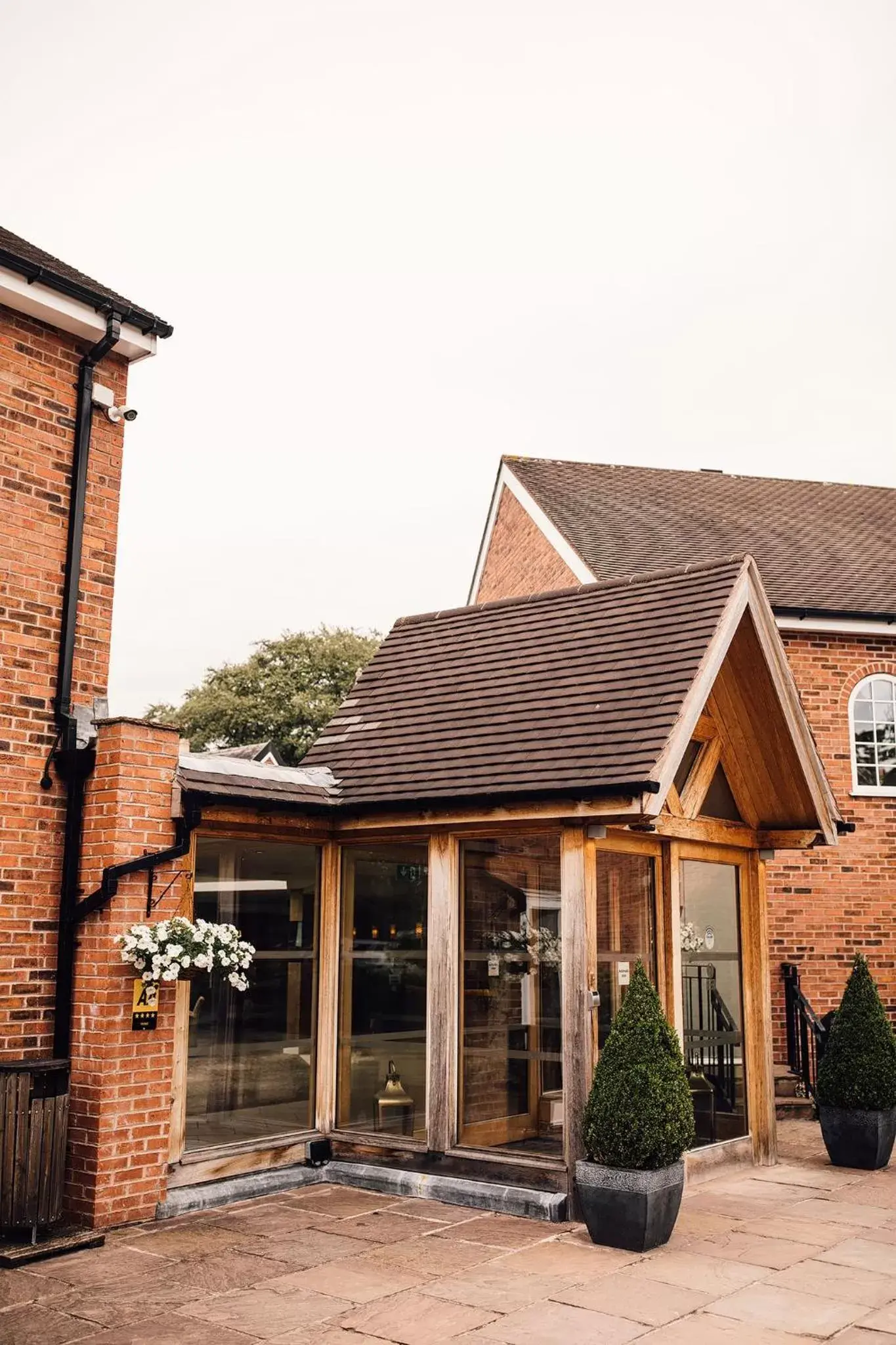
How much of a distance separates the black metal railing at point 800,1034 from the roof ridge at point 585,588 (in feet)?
17.1

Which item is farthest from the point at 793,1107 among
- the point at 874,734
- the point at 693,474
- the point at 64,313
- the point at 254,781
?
the point at 693,474

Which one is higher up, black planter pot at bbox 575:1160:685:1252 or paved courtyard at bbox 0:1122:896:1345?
black planter pot at bbox 575:1160:685:1252

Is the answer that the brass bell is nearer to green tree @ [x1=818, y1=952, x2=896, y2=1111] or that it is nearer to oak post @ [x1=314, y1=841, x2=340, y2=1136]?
oak post @ [x1=314, y1=841, x2=340, y2=1136]

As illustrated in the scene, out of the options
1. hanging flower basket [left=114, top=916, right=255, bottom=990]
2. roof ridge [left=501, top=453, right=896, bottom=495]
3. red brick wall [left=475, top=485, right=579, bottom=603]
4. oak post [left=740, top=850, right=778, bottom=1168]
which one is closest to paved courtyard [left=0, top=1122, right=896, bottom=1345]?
oak post [left=740, top=850, right=778, bottom=1168]

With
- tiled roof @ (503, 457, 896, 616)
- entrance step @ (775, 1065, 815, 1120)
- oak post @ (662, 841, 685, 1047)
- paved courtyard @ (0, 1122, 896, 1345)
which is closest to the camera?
paved courtyard @ (0, 1122, 896, 1345)

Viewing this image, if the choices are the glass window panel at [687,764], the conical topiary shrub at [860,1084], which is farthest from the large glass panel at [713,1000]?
the conical topiary shrub at [860,1084]

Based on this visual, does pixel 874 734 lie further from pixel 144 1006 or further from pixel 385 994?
pixel 144 1006

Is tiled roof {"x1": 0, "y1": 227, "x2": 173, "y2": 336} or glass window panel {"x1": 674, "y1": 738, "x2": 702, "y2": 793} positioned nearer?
tiled roof {"x1": 0, "y1": 227, "x2": 173, "y2": 336}

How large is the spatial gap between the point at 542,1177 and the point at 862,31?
10.6 metres

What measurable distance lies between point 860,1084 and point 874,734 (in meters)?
6.64

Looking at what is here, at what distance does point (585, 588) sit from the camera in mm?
9438

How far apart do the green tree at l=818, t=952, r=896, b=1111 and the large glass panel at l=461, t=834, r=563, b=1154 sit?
9.80ft

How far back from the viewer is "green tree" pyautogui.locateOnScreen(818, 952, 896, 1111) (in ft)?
29.3

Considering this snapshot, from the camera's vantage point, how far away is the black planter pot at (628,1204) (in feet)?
20.8
